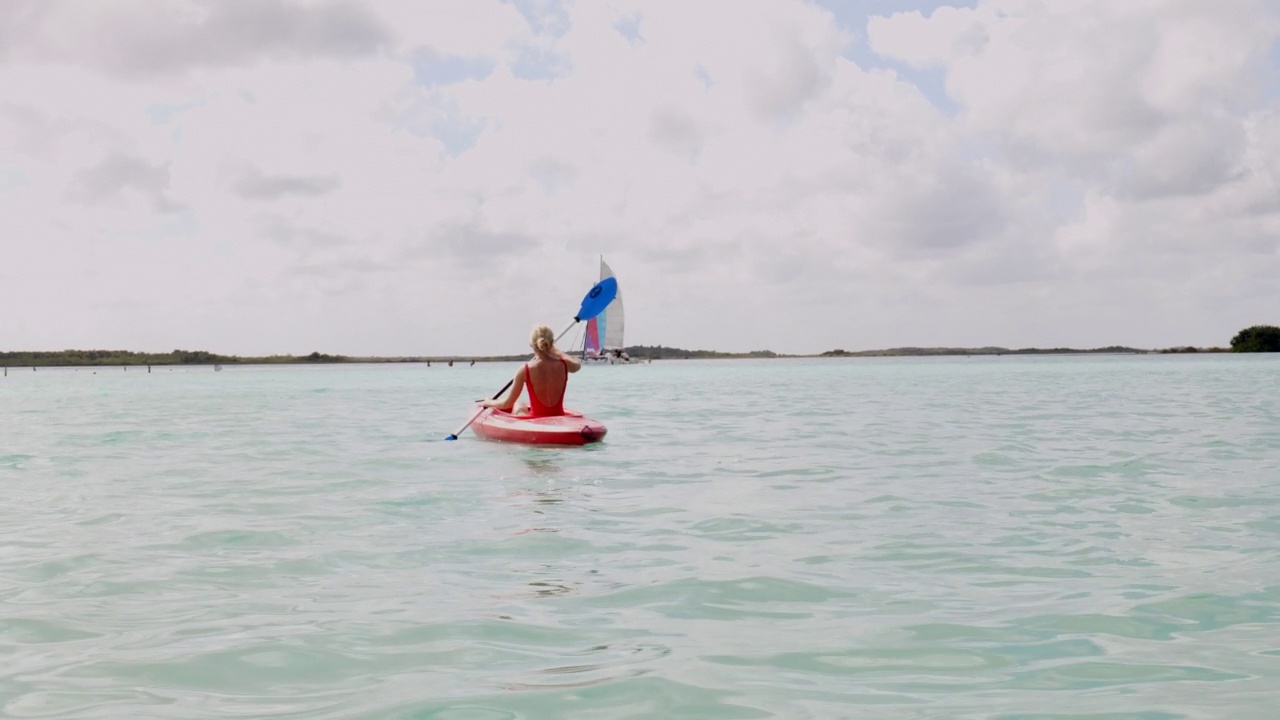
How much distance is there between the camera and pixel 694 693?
14.0 ft

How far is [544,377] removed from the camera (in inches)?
627

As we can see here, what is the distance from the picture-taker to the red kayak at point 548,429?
15531 millimetres

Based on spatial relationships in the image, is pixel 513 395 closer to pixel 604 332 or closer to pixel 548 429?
pixel 548 429

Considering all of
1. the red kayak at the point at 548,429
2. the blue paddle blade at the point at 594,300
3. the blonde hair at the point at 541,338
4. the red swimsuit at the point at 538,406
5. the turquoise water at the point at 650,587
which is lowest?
the turquoise water at the point at 650,587

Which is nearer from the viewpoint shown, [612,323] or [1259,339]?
[612,323]

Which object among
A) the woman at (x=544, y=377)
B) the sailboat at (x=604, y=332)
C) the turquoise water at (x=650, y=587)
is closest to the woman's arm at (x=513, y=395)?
the woman at (x=544, y=377)

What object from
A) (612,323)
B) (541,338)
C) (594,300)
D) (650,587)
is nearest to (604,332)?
(612,323)

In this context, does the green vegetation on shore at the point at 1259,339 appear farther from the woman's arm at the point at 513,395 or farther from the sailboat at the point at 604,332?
the woman's arm at the point at 513,395

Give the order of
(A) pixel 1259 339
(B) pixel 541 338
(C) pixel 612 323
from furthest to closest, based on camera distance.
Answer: (A) pixel 1259 339 → (C) pixel 612 323 → (B) pixel 541 338

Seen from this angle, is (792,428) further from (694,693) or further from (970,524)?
(694,693)

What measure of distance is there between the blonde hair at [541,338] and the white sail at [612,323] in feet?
234

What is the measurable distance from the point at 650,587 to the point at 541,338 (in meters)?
9.12

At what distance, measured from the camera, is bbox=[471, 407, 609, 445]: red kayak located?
15531mm

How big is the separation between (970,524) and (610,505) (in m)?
3.54
